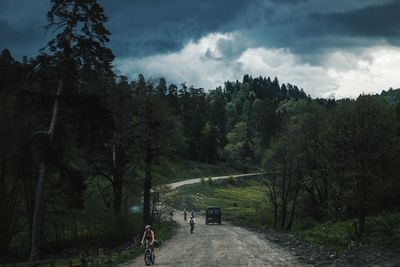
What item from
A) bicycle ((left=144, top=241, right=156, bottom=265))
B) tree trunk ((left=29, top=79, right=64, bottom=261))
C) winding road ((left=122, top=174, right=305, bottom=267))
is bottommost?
winding road ((left=122, top=174, right=305, bottom=267))

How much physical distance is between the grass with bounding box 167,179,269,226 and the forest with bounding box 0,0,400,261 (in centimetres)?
1123

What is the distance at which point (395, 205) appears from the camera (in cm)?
4450

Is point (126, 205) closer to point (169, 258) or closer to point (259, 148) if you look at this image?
point (169, 258)

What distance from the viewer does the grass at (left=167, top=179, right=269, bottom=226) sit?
7142cm

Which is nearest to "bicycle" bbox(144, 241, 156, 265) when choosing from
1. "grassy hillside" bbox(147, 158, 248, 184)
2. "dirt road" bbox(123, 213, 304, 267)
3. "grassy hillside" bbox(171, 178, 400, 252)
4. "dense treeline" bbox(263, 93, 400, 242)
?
"dirt road" bbox(123, 213, 304, 267)

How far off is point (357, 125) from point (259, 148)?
424 feet

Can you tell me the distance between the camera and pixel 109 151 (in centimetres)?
4341

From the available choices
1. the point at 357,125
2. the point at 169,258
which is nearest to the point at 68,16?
the point at 169,258

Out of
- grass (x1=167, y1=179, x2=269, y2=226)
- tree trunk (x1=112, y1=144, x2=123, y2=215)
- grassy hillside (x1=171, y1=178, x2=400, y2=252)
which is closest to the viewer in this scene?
grassy hillside (x1=171, y1=178, x2=400, y2=252)

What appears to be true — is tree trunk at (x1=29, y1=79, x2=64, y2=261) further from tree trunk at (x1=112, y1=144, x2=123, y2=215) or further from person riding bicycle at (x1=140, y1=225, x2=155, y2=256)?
tree trunk at (x1=112, y1=144, x2=123, y2=215)

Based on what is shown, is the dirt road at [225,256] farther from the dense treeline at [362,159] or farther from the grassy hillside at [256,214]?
the dense treeline at [362,159]

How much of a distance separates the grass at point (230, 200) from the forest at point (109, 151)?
1123 centimetres

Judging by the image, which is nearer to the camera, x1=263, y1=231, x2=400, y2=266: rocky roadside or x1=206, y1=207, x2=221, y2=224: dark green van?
x1=263, y1=231, x2=400, y2=266: rocky roadside

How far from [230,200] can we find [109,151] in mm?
56329
